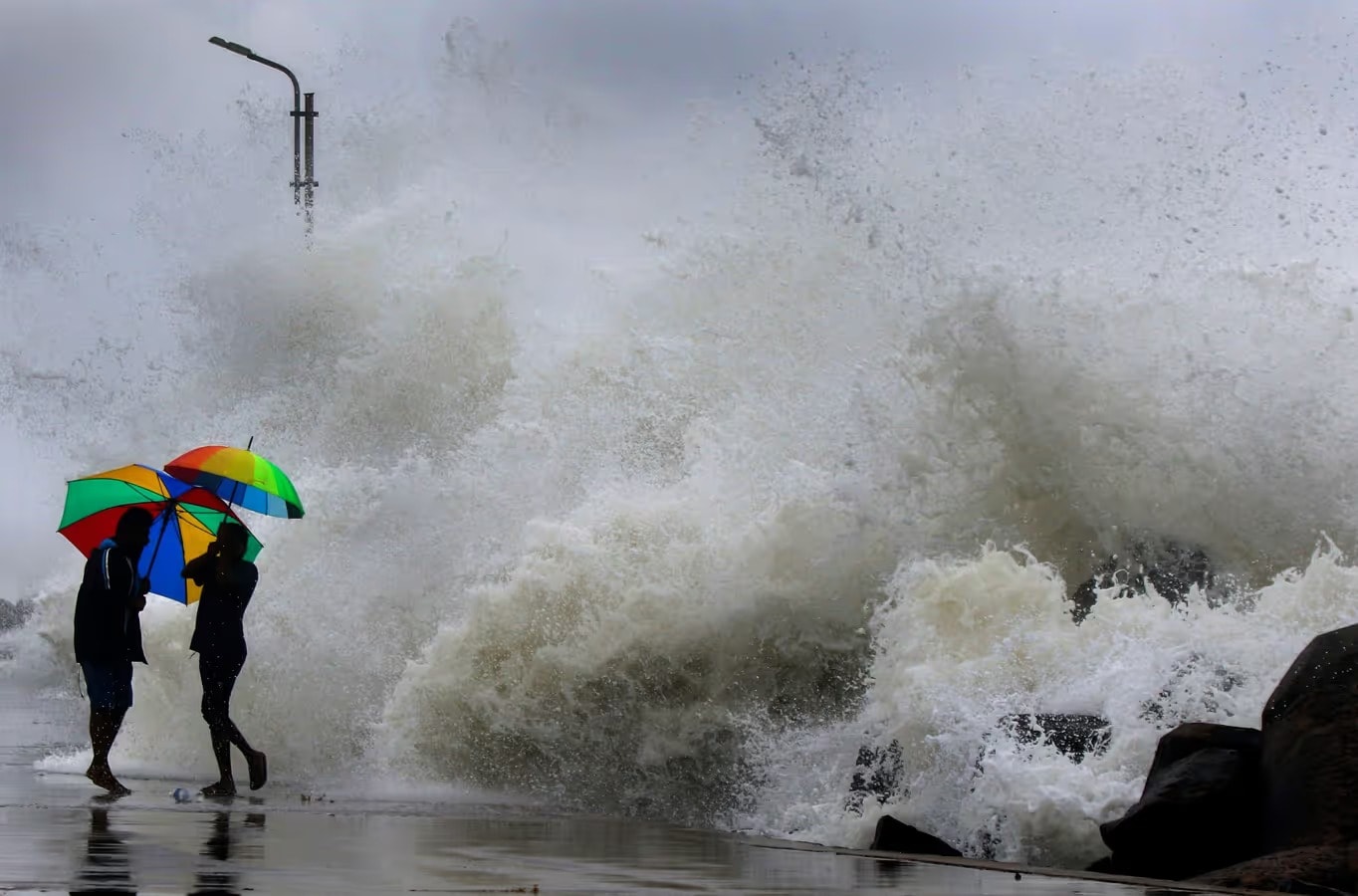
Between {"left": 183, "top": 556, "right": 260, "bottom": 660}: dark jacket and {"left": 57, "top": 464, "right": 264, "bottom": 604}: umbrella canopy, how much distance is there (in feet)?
0.93

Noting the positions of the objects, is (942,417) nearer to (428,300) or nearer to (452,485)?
(452,485)

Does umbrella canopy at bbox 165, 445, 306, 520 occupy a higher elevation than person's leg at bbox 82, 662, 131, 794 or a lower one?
higher

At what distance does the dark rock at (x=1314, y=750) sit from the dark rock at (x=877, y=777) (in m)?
2.20

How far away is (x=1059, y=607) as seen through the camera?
33.0 feet

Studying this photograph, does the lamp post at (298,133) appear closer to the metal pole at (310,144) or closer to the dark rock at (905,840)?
the metal pole at (310,144)

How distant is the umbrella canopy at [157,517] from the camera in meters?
10.1

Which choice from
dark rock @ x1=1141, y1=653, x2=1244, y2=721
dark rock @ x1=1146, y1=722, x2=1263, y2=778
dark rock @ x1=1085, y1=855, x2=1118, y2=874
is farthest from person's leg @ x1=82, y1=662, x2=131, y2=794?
dark rock @ x1=1146, y1=722, x2=1263, y2=778

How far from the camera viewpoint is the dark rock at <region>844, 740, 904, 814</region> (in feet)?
28.0

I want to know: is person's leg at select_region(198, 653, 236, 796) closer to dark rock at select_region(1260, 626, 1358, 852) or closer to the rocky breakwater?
the rocky breakwater

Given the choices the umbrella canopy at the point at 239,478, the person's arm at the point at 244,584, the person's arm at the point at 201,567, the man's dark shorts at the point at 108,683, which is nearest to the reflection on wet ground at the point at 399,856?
the man's dark shorts at the point at 108,683

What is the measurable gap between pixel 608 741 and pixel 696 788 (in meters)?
0.77

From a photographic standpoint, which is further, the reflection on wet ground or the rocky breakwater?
the rocky breakwater

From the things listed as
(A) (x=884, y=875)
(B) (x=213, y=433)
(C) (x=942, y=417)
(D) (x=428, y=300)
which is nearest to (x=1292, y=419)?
(C) (x=942, y=417)

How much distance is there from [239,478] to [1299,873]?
Result: 6067mm
